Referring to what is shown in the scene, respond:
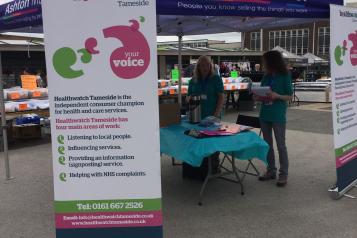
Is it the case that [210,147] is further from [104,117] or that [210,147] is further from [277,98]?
[104,117]

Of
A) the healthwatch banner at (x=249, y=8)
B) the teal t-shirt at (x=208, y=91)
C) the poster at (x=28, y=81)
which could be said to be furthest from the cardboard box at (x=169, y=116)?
the poster at (x=28, y=81)

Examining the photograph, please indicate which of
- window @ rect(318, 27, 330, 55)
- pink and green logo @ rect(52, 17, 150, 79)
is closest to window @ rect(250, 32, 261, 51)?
window @ rect(318, 27, 330, 55)

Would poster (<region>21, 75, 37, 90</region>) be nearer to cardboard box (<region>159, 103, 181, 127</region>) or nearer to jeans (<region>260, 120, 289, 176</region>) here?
cardboard box (<region>159, 103, 181, 127</region>)

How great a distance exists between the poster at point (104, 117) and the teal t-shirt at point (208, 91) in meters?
2.59

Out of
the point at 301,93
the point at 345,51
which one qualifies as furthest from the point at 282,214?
the point at 301,93

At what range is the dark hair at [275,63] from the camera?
14.5ft

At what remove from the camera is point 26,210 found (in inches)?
161

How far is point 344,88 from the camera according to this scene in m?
4.15

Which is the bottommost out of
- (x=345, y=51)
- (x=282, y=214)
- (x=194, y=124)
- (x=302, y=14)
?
(x=282, y=214)

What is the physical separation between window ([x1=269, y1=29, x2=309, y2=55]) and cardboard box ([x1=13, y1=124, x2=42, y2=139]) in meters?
57.9

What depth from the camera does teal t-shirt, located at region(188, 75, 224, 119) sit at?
4809 millimetres

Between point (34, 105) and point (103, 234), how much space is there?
19.5 ft

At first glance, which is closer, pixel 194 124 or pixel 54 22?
pixel 54 22

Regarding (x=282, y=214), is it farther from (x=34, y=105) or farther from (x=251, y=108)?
(x=251, y=108)
